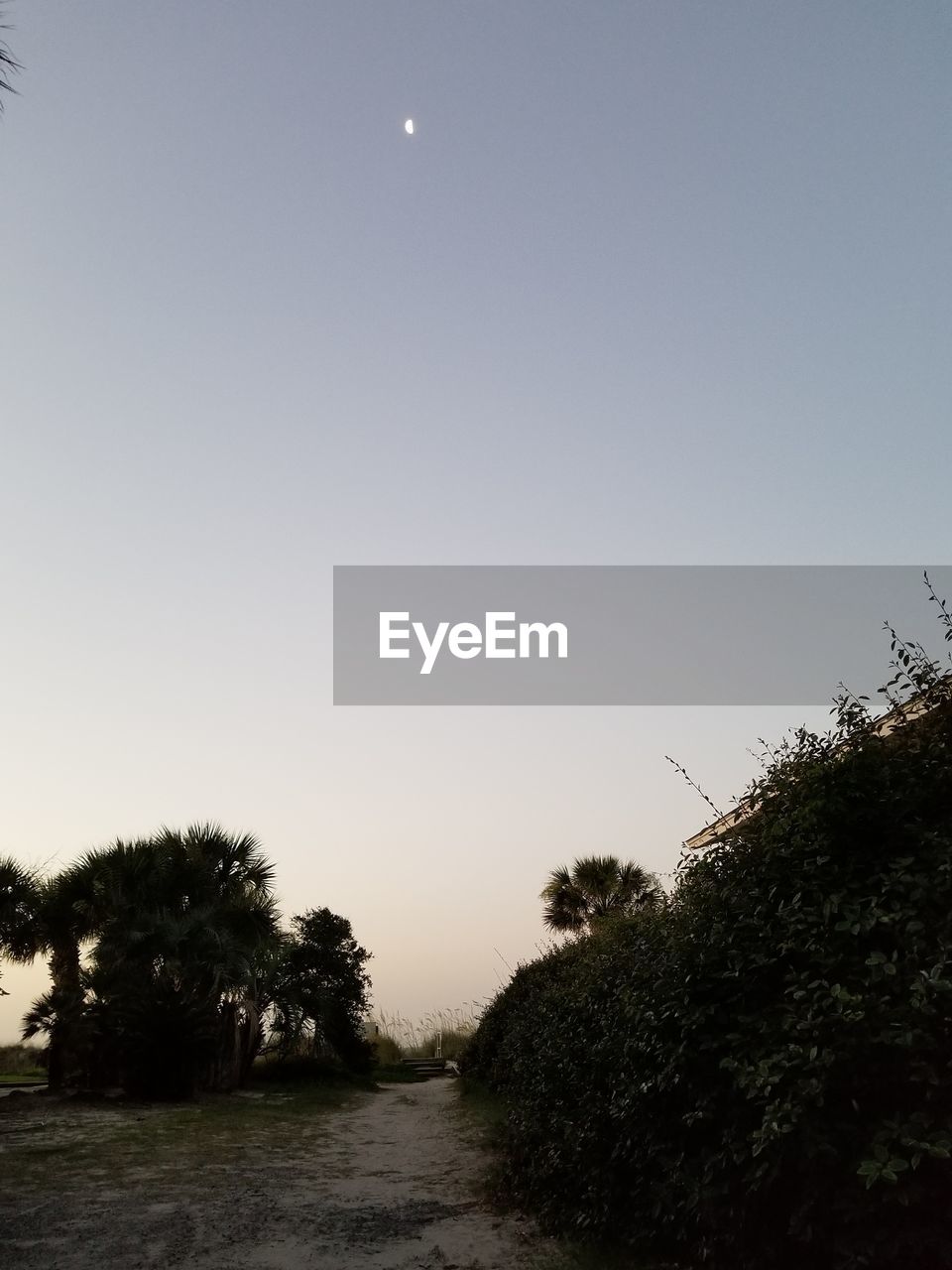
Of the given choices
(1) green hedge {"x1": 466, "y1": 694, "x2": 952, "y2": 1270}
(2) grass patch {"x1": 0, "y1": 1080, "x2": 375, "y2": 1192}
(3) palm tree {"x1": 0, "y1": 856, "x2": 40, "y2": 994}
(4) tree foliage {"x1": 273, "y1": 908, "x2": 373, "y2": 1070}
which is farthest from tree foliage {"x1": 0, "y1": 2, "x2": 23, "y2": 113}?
(4) tree foliage {"x1": 273, "y1": 908, "x2": 373, "y2": 1070}

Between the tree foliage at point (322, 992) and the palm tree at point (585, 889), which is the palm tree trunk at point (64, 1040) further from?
the palm tree at point (585, 889)

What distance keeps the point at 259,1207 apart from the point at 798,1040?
6.12 m

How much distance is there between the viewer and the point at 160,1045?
18906 millimetres

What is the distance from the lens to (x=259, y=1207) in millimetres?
7934

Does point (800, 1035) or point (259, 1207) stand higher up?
point (800, 1035)

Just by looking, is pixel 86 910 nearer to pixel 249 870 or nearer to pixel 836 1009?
pixel 249 870

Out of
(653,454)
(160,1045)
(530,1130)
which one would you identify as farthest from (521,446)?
(160,1045)

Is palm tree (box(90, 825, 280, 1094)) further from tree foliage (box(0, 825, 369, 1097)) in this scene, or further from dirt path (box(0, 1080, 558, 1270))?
dirt path (box(0, 1080, 558, 1270))

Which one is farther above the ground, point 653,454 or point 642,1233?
point 653,454

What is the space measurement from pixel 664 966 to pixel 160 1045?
17.1 m

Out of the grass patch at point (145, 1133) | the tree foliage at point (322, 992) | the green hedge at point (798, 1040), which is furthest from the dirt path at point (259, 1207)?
the tree foliage at point (322, 992)

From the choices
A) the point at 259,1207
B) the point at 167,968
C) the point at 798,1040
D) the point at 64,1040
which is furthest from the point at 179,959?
the point at 798,1040

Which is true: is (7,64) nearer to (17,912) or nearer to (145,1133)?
(145,1133)

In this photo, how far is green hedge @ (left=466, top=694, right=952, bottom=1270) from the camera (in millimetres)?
3629
